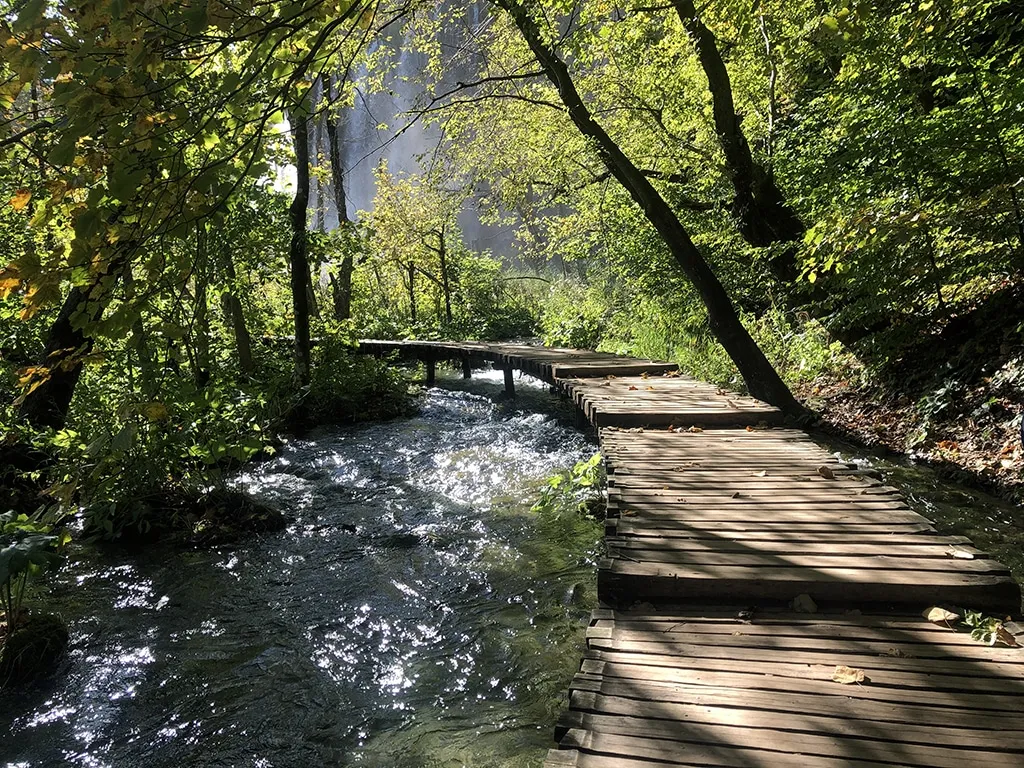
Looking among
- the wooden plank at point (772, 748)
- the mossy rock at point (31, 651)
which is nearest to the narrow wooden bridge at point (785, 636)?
the wooden plank at point (772, 748)

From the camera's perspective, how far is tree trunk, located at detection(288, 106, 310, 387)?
10.6 m

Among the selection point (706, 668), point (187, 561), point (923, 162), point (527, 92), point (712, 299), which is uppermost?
point (527, 92)

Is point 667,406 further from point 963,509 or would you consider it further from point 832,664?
point 832,664

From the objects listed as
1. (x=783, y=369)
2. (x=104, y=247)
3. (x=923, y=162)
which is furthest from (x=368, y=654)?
(x=783, y=369)

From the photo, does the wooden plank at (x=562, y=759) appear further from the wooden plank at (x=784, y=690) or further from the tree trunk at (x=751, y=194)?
the tree trunk at (x=751, y=194)

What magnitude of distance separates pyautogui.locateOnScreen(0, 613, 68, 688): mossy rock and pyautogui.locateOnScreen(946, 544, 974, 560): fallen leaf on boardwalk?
16.0 feet

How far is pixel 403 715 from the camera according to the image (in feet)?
11.0

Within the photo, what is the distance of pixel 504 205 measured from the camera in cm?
1194

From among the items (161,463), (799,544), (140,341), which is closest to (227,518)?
(161,463)

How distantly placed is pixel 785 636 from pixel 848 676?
1.09ft

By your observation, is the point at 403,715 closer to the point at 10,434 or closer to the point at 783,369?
the point at 10,434

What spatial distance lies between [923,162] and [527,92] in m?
6.38

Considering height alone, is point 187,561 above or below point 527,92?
below

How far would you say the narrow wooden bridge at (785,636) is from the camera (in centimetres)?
185
